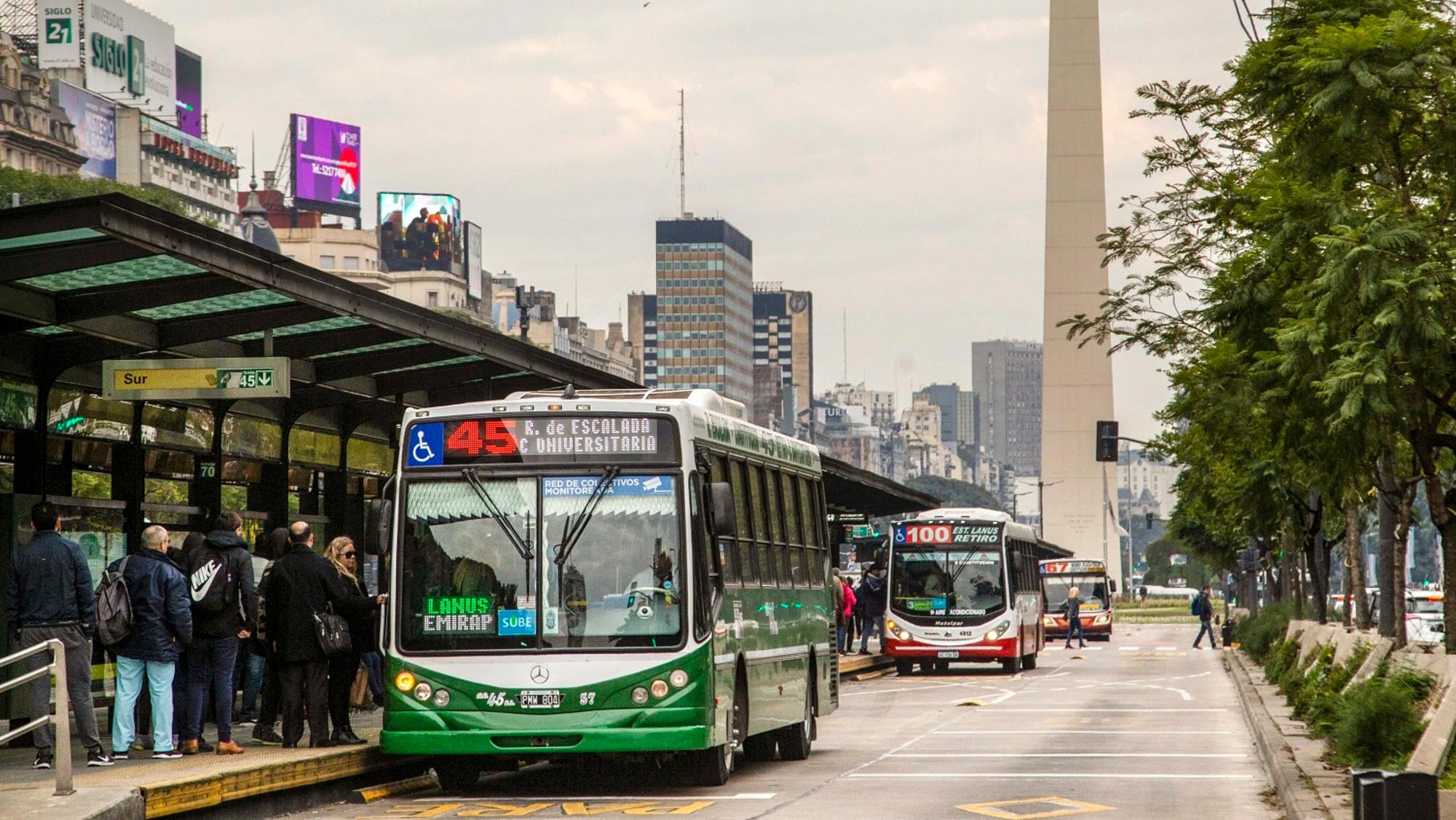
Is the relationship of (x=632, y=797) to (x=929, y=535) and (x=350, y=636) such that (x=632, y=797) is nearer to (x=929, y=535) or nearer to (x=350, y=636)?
(x=350, y=636)

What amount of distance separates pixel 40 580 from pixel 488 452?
3.28 meters

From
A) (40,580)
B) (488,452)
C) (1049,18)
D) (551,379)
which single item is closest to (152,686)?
(40,580)

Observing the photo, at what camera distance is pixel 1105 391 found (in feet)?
323

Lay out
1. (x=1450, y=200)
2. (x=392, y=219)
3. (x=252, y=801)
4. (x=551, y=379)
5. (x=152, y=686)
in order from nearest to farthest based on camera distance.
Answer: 1. (x=252, y=801)
2. (x=152, y=686)
3. (x=1450, y=200)
4. (x=551, y=379)
5. (x=392, y=219)

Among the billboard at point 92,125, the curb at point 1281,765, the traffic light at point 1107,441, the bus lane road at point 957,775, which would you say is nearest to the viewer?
the curb at point 1281,765

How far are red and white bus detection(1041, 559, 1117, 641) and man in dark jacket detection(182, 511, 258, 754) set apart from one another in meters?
56.5

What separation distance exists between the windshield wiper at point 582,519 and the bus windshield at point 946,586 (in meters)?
23.4

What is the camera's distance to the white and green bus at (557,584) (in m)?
14.7

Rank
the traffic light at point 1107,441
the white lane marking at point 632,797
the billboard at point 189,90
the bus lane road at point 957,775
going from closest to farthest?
the bus lane road at point 957,775, the white lane marking at point 632,797, the traffic light at point 1107,441, the billboard at point 189,90

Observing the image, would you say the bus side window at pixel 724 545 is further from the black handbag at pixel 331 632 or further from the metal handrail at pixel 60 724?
the metal handrail at pixel 60 724

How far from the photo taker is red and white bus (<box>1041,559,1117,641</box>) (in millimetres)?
70188

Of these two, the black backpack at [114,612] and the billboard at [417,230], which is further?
Result: the billboard at [417,230]

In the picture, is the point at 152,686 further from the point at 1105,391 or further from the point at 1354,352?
the point at 1105,391

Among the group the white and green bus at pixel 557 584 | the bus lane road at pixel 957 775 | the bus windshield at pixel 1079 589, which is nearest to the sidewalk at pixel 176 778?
the bus lane road at pixel 957 775
